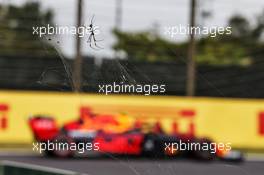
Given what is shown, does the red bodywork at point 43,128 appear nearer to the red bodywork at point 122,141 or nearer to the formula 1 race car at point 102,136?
the formula 1 race car at point 102,136

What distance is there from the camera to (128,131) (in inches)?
452

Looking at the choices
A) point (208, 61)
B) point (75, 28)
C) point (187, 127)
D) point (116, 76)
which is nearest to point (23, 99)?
point (187, 127)

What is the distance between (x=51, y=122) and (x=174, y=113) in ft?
10.1

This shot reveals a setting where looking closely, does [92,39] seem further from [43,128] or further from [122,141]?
[43,128]

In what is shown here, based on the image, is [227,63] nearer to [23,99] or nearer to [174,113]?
[174,113]
